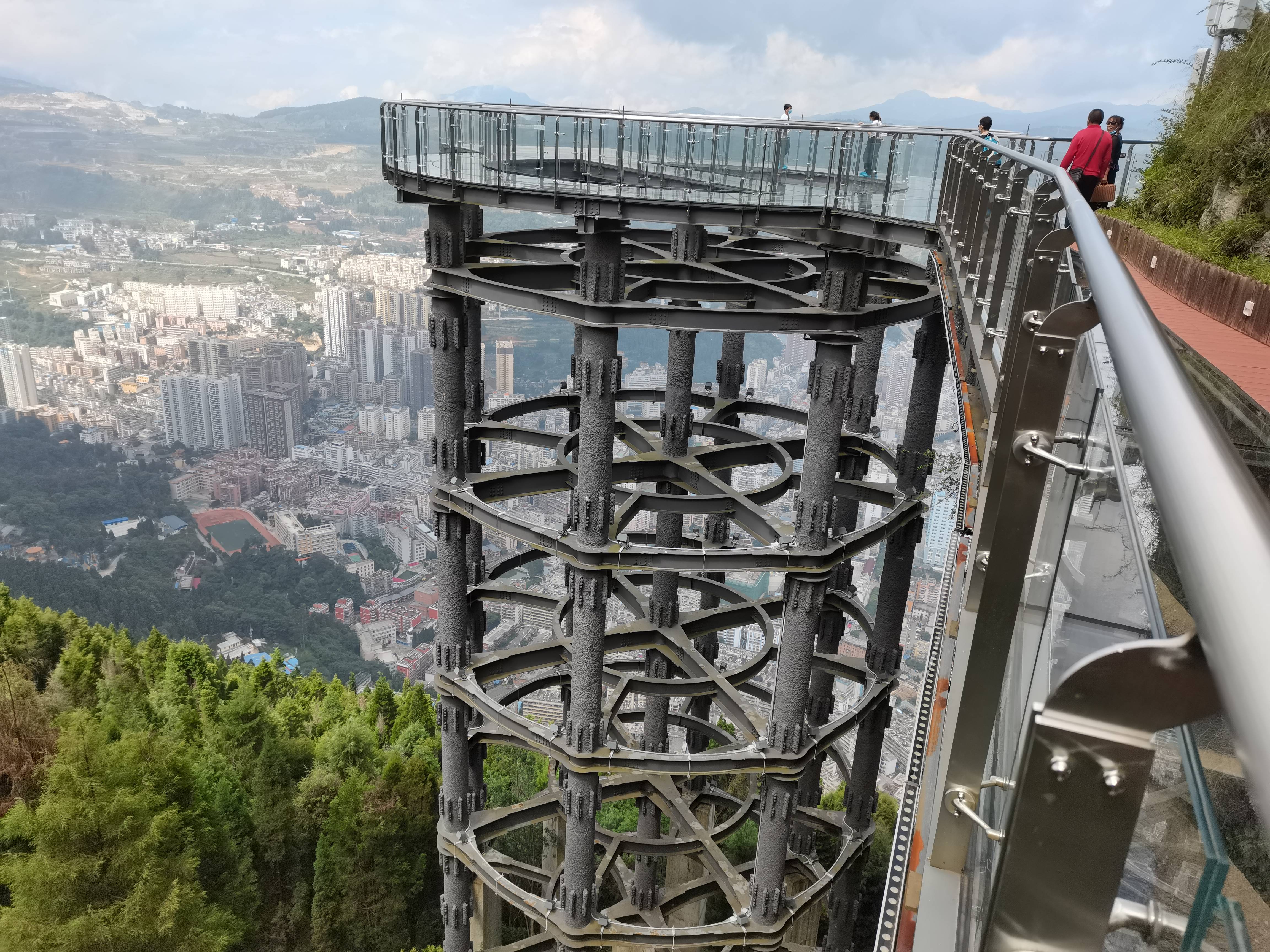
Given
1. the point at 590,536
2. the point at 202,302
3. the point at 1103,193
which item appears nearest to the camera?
the point at 1103,193

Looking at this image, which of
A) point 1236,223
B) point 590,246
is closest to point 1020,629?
point 1236,223

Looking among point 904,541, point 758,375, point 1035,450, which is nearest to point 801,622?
point 904,541

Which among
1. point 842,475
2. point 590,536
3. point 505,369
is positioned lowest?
point 505,369

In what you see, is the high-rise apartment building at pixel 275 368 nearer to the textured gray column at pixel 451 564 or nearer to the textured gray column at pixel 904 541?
the textured gray column at pixel 451 564

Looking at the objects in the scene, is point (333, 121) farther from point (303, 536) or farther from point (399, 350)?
point (303, 536)

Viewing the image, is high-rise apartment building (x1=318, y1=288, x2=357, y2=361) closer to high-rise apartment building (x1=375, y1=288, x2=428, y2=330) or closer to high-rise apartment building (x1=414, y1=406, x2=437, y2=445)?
high-rise apartment building (x1=375, y1=288, x2=428, y2=330)

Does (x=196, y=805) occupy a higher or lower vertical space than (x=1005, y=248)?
lower

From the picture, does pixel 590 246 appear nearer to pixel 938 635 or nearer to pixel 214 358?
pixel 938 635
